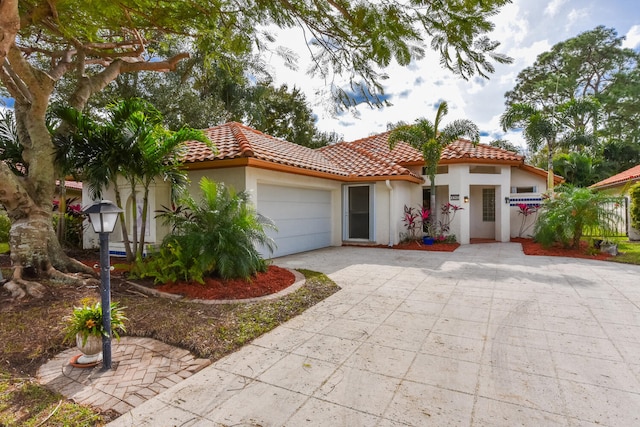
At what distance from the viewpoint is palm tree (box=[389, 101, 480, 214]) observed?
1198 centimetres

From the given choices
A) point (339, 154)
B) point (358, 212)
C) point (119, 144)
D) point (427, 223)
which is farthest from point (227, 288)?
point (339, 154)

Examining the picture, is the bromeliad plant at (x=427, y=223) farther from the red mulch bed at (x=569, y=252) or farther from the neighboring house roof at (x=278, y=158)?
the red mulch bed at (x=569, y=252)

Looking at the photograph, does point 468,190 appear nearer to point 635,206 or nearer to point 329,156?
point 329,156

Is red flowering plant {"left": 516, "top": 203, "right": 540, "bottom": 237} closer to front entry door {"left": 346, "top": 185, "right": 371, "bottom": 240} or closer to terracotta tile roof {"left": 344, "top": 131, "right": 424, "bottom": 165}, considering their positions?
terracotta tile roof {"left": 344, "top": 131, "right": 424, "bottom": 165}

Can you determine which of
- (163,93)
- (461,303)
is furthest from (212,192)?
(163,93)

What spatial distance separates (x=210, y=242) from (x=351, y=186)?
311 inches

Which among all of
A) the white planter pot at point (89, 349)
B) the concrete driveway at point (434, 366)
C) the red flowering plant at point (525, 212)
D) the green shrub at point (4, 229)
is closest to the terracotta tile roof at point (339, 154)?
the red flowering plant at point (525, 212)

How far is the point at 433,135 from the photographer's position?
12.3m

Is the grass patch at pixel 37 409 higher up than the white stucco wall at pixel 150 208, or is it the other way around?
the white stucco wall at pixel 150 208

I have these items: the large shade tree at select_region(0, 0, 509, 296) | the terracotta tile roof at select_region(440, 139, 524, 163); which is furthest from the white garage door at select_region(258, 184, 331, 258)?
the terracotta tile roof at select_region(440, 139, 524, 163)

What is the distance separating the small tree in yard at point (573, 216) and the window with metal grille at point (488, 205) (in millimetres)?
4147

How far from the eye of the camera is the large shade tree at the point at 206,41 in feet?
13.4

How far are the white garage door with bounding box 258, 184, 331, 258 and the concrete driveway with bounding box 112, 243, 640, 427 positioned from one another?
4174 millimetres

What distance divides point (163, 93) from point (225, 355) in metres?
18.0
